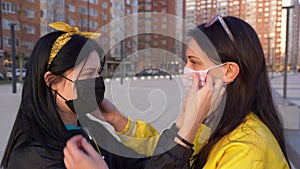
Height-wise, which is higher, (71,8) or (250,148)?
(71,8)

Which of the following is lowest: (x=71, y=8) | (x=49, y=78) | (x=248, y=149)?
(x=248, y=149)

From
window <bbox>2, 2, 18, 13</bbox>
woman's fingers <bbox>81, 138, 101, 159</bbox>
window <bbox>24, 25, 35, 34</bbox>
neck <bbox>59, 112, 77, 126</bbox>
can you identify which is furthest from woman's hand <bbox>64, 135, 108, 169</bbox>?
window <bbox>24, 25, 35, 34</bbox>

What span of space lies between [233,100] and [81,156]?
2.44 ft

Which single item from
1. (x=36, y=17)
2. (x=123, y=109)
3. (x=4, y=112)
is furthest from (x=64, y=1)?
(x=123, y=109)

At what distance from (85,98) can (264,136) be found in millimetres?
891

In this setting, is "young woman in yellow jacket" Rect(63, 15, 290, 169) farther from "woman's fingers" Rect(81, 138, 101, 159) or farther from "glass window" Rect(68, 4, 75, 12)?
"glass window" Rect(68, 4, 75, 12)

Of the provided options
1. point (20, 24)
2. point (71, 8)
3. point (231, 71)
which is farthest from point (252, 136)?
point (71, 8)

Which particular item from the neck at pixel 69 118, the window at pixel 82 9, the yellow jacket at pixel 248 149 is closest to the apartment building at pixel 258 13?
the yellow jacket at pixel 248 149

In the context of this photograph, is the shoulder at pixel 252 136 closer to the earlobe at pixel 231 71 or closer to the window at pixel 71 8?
the earlobe at pixel 231 71

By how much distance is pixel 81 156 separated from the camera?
2.88 feet

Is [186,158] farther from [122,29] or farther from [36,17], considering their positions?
[36,17]

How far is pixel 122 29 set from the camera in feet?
3.53

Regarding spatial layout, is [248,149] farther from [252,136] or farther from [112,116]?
[112,116]

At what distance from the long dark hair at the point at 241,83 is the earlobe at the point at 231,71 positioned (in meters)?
0.02
